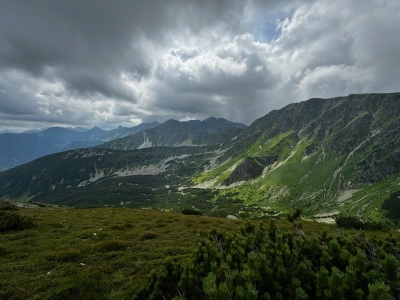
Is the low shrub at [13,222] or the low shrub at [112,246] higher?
the low shrub at [13,222]

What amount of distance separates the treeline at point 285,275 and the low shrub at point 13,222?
23408 millimetres

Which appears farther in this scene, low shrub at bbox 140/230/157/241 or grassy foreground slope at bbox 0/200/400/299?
low shrub at bbox 140/230/157/241

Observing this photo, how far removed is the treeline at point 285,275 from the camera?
683 cm

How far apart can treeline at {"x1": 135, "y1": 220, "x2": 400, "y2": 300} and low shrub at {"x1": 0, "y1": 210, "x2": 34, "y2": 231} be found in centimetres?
2341

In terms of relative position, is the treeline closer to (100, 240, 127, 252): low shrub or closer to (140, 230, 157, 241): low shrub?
(100, 240, 127, 252): low shrub

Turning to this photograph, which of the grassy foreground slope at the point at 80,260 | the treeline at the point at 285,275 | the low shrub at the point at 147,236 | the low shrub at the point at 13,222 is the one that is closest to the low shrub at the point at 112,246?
the grassy foreground slope at the point at 80,260

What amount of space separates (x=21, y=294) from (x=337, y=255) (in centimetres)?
1673

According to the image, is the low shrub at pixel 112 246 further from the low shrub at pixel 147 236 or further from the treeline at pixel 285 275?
the treeline at pixel 285 275

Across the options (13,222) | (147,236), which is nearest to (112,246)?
(147,236)

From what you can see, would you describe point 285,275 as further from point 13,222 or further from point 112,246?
point 13,222

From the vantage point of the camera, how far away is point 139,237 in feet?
80.9

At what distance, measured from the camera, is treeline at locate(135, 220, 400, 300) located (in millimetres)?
6832

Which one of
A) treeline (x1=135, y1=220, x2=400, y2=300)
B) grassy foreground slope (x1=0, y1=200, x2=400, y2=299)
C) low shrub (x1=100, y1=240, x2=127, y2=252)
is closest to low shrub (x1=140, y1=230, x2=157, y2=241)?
grassy foreground slope (x1=0, y1=200, x2=400, y2=299)

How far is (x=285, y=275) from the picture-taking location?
8.20m
